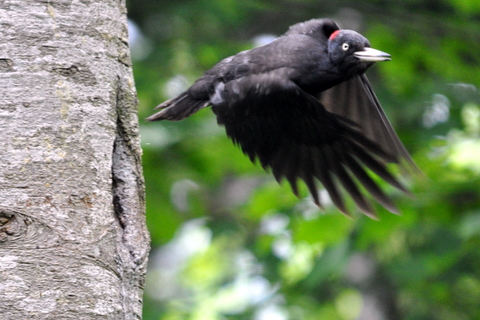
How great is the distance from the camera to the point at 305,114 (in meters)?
2.99

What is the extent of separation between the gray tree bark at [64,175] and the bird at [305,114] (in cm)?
109

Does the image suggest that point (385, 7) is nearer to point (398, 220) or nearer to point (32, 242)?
point (398, 220)

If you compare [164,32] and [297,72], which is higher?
[297,72]

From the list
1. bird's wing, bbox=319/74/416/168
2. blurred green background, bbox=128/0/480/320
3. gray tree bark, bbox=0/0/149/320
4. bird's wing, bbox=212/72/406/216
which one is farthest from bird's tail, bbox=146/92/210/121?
gray tree bark, bbox=0/0/149/320

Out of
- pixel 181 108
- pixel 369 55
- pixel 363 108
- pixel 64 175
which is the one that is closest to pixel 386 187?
pixel 363 108

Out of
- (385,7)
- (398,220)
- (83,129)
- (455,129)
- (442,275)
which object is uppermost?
(83,129)

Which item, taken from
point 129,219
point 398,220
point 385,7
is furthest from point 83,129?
point 385,7

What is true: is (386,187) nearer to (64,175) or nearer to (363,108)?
(363,108)

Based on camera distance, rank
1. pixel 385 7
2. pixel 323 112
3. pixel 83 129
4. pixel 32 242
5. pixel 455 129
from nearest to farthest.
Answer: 1. pixel 32 242
2. pixel 83 129
3. pixel 323 112
4. pixel 455 129
5. pixel 385 7

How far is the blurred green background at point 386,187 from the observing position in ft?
14.6

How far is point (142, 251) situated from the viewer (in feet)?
6.40

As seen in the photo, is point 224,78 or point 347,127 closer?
point 347,127

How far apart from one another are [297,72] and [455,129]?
2071mm

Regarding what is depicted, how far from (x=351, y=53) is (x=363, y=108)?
1.78 feet
